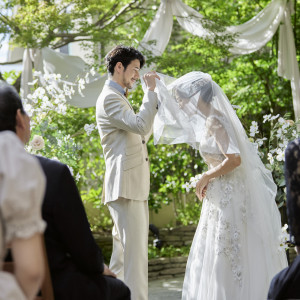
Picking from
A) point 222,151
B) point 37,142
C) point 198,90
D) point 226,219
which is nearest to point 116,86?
point 198,90

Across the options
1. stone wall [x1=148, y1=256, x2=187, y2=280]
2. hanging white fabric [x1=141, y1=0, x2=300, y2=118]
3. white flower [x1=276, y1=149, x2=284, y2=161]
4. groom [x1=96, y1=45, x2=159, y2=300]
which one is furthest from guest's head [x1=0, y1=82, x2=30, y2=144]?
stone wall [x1=148, y1=256, x2=187, y2=280]

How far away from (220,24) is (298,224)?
5331 mm

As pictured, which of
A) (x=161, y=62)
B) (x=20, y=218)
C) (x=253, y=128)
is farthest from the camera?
(x=161, y=62)

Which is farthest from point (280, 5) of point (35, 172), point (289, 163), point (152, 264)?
point (35, 172)

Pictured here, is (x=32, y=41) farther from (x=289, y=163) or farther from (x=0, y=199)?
(x=0, y=199)

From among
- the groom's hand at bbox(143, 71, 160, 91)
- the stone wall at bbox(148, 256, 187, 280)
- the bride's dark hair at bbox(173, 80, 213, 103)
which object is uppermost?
the groom's hand at bbox(143, 71, 160, 91)

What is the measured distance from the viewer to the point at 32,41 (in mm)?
7488

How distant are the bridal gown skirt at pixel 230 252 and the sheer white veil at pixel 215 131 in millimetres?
45

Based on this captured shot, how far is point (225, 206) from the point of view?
426cm

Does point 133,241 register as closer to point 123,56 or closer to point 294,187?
point 123,56

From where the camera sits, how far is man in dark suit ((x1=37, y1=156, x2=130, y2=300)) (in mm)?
2398

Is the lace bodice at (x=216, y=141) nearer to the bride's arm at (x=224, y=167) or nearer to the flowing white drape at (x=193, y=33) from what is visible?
the bride's arm at (x=224, y=167)

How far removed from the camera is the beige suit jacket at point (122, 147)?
4.40 m

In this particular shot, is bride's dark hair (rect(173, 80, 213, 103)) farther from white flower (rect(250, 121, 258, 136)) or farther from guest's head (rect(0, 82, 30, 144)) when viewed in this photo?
guest's head (rect(0, 82, 30, 144))
